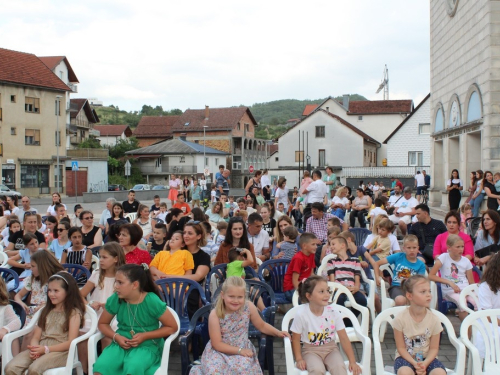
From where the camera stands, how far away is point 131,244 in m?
6.73

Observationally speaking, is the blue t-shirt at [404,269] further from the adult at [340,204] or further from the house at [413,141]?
the house at [413,141]

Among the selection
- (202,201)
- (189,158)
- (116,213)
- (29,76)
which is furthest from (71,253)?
(189,158)

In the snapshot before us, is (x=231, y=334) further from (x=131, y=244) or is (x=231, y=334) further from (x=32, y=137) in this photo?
(x=32, y=137)

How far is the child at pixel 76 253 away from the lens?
23.5ft

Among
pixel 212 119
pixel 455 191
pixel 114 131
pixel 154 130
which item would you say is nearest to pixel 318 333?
pixel 455 191

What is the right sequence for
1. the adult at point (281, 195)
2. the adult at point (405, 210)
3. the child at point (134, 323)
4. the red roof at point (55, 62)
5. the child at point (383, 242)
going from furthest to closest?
the red roof at point (55, 62) → the adult at point (281, 195) → the adult at point (405, 210) → the child at point (383, 242) → the child at point (134, 323)

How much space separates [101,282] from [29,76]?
47.9 m

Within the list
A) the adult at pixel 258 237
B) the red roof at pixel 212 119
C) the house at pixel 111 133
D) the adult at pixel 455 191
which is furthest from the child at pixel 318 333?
the house at pixel 111 133

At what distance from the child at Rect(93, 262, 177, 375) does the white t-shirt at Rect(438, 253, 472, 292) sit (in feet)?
12.0

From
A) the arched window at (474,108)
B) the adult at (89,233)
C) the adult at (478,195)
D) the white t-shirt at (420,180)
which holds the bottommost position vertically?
the adult at (89,233)

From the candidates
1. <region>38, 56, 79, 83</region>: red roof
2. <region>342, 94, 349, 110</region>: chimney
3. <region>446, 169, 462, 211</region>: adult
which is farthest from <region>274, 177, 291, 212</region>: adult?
<region>342, 94, 349, 110</region>: chimney

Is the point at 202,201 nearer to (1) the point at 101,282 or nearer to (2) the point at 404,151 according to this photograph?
(1) the point at 101,282

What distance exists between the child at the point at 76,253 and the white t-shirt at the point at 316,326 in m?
3.71

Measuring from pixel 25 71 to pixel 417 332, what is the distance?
2006 inches
